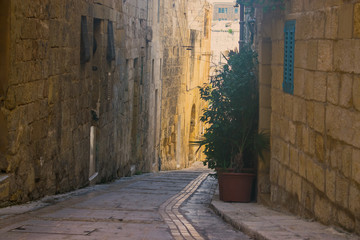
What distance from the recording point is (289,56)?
22.0 feet

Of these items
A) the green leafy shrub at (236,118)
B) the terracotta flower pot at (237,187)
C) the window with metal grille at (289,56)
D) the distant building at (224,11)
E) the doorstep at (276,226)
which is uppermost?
the distant building at (224,11)

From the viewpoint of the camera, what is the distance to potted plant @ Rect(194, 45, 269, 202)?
864 centimetres

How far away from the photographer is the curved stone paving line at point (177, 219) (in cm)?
516

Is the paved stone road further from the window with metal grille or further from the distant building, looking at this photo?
the distant building

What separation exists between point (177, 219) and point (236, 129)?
3025 millimetres

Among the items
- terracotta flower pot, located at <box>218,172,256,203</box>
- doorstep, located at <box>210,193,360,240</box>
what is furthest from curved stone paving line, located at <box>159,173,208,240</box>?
terracotta flower pot, located at <box>218,172,256,203</box>

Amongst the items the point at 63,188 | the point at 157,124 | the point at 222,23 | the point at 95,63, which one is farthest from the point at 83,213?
the point at 222,23

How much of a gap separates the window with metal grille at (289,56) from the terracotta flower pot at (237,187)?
7.26ft

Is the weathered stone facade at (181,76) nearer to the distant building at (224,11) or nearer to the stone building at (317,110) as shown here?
the stone building at (317,110)

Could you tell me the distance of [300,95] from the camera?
605cm

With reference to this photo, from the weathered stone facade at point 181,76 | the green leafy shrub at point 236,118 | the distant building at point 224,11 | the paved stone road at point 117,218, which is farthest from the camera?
the distant building at point 224,11

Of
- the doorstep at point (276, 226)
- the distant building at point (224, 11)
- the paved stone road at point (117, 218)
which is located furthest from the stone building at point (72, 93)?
the distant building at point (224, 11)

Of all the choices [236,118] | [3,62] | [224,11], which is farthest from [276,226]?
[224,11]

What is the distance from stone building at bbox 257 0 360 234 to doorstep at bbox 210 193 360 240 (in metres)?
0.12
